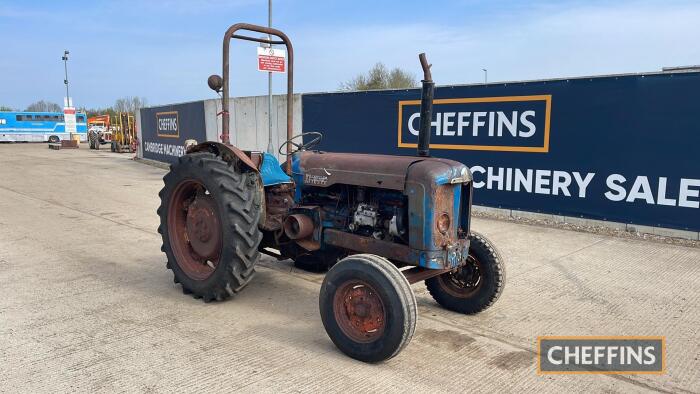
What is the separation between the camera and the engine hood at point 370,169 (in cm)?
364

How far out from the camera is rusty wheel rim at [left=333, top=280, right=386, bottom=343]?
11.0 ft

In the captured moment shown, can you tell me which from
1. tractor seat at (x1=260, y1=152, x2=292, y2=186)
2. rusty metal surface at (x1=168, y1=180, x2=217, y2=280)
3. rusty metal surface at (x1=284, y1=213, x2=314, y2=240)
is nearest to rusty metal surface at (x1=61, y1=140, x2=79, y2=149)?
rusty metal surface at (x1=168, y1=180, x2=217, y2=280)

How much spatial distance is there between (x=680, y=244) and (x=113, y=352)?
22.0 feet

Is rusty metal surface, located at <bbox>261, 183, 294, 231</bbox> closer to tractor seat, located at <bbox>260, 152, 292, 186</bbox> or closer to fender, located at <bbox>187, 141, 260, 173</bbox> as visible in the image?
tractor seat, located at <bbox>260, 152, 292, 186</bbox>

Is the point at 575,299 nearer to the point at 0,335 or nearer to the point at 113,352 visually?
the point at 113,352

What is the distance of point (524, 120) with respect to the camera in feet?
26.7

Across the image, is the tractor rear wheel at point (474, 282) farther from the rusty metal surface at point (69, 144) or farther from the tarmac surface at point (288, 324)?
the rusty metal surface at point (69, 144)

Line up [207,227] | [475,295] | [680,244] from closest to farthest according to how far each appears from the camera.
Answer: [475,295] < [207,227] < [680,244]

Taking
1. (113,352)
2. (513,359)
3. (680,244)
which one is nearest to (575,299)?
(513,359)
